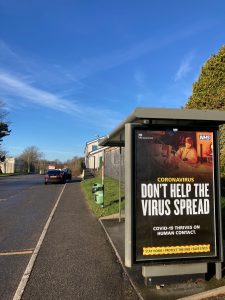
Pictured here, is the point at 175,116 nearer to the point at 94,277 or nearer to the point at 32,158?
the point at 94,277

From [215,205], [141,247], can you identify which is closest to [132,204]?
[141,247]

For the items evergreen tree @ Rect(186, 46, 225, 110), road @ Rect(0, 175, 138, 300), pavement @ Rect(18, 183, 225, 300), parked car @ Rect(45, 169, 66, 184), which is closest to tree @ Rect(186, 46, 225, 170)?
evergreen tree @ Rect(186, 46, 225, 110)

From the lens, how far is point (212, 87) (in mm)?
13891

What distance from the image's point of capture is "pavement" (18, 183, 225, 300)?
554cm

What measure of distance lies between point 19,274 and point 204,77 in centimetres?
1022

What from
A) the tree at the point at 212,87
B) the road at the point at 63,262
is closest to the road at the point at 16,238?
the road at the point at 63,262

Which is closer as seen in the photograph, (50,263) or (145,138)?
(145,138)

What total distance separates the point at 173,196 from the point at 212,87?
8.88 meters

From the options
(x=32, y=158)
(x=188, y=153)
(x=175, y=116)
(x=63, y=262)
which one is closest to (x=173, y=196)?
(x=188, y=153)

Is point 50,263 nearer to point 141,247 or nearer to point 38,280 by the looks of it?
point 38,280

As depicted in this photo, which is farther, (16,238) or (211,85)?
(211,85)

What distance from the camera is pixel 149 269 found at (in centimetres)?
576

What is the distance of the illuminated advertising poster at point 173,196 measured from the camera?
19.0 ft

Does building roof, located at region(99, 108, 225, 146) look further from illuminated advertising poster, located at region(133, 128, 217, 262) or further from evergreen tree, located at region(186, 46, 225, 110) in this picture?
evergreen tree, located at region(186, 46, 225, 110)
